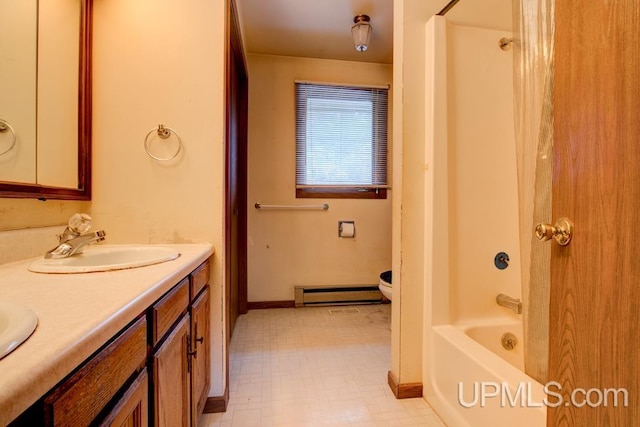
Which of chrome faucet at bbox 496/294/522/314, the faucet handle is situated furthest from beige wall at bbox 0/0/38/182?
chrome faucet at bbox 496/294/522/314

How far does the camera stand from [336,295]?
272cm

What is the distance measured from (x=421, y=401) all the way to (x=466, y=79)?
63.3 inches

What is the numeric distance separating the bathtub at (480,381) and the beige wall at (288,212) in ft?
4.66

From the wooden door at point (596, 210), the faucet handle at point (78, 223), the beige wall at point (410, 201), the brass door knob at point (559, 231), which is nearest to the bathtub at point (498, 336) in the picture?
the beige wall at point (410, 201)

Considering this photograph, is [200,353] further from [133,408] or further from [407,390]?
[407,390]

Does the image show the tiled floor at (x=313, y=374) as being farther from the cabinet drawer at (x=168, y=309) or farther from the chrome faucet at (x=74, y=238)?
the chrome faucet at (x=74, y=238)

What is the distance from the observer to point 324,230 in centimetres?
274

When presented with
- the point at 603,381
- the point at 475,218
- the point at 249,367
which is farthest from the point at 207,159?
the point at 603,381

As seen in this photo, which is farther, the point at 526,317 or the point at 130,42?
the point at 130,42

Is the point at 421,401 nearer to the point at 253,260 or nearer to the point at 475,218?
the point at 475,218

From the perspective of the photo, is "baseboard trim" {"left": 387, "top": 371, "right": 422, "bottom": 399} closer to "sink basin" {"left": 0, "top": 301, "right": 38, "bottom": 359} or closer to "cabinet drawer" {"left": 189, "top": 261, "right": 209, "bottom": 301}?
"cabinet drawer" {"left": 189, "top": 261, "right": 209, "bottom": 301}

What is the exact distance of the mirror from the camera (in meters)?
0.93

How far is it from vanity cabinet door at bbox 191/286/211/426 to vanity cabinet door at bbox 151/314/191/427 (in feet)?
0.19

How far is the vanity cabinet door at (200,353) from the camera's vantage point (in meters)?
1.07
